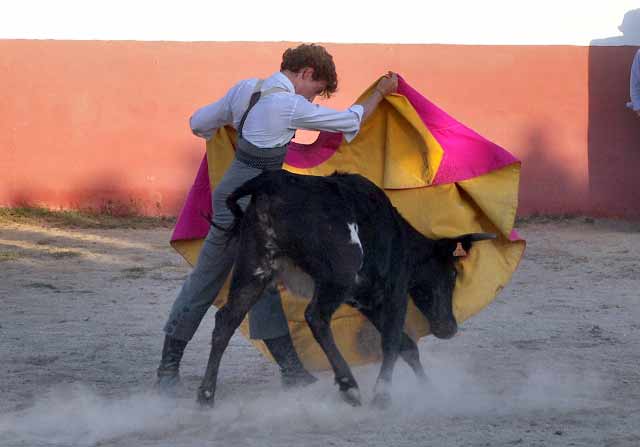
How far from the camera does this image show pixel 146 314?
663 centimetres

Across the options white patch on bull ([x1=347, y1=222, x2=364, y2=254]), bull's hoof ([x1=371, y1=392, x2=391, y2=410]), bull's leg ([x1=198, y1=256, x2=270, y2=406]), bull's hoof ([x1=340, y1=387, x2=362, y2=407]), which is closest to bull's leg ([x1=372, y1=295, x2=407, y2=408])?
bull's hoof ([x1=371, y1=392, x2=391, y2=410])

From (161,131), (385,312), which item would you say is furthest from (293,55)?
(161,131)

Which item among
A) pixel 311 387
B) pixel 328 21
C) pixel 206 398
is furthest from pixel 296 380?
pixel 328 21

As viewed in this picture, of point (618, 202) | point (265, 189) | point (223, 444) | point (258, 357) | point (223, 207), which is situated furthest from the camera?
point (618, 202)

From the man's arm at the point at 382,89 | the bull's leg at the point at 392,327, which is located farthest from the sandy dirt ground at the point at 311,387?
the man's arm at the point at 382,89

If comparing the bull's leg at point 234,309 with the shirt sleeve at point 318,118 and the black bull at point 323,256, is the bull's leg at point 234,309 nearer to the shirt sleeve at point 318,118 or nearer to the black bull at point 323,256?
the black bull at point 323,256

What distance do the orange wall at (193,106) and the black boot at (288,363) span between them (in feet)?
19.6

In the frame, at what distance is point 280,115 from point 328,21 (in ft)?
22.4

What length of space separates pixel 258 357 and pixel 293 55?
1.79 m

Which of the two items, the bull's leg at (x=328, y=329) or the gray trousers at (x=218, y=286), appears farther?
the gray trousers at (x=218, y=286)

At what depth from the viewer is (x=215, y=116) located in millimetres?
4688

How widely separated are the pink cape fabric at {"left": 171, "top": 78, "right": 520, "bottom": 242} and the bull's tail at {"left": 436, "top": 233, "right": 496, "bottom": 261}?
310 mm

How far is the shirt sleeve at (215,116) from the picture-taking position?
15.2 ft

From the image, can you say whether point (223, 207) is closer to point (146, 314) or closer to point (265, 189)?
point (265, 189)
